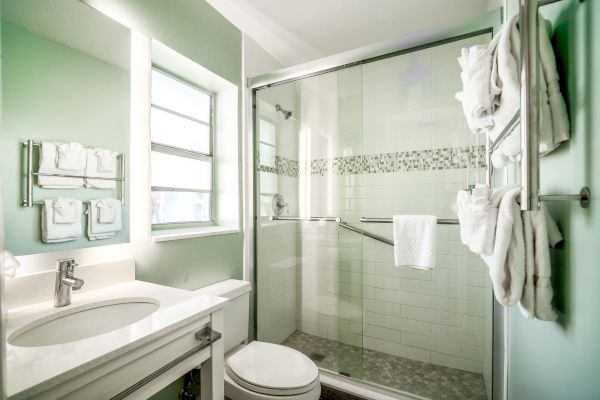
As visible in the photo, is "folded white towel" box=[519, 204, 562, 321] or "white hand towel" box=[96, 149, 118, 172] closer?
"folded white towel" box=[519, 204, 562, 321]

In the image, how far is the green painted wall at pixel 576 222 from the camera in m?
0.56

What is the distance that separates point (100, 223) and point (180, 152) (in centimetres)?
67

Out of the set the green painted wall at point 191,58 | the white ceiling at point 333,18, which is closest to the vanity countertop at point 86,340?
the green painted wall at point 191,58

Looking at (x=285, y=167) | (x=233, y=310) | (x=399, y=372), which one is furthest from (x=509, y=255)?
(x=285, y=167)

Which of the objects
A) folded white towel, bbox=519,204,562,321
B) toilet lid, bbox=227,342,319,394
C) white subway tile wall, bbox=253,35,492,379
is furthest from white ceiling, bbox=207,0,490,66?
toilet lid, bbox=227,342,319,394

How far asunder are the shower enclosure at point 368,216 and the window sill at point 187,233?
31cm

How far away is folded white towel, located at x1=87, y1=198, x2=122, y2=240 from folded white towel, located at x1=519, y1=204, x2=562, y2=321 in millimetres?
1507

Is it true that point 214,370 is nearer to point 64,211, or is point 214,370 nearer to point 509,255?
point 64,211

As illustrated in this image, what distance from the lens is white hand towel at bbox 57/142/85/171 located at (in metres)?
1.04

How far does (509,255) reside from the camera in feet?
2.25

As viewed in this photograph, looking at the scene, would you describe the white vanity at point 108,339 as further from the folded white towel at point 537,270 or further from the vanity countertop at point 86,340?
the folded white towel at point 537,270

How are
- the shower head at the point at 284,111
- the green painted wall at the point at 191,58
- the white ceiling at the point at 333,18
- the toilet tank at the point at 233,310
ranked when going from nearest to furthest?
the green painted wall at the point at 191,58 → the toilet tank at the point at 233,310 → the white ceiling at the point at 333,18 → the shower head at the point at 284,111

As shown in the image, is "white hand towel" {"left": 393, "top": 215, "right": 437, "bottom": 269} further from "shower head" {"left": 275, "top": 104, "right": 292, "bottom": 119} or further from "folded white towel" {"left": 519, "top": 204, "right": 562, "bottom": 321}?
"shower head" {"left": 275, "top": 104, "right": 292, "bottom": 119}

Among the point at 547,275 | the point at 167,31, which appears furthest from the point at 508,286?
the point at 167,31
